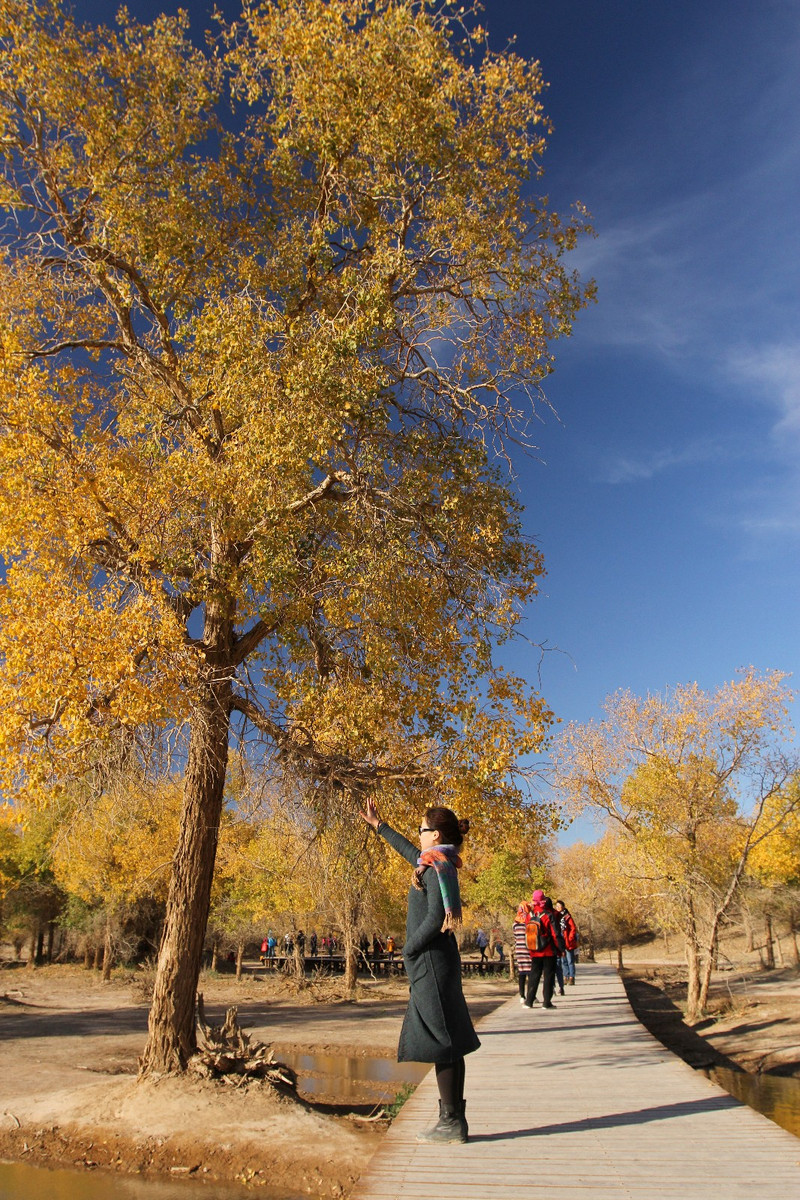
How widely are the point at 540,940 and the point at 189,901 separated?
223 inches

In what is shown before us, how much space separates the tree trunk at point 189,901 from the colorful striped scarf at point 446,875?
5.17 meters

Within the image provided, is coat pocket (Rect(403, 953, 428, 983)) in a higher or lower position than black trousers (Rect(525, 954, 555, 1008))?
higher

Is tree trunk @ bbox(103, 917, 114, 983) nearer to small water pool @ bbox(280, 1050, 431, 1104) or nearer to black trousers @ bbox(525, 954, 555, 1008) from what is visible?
small water pool @ bbox(280, 1050, 431, 1104)

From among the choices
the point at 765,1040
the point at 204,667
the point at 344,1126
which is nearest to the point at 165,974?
the point at 344,1126

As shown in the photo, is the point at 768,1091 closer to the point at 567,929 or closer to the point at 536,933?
the point at 567,929

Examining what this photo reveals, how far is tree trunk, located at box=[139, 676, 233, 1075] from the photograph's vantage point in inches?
389

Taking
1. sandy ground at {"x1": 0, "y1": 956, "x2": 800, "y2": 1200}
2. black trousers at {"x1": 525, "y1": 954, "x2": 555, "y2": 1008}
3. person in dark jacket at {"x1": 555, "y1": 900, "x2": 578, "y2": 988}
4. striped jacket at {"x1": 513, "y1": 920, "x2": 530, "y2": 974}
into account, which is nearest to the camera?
sandy ground at {"x1": 0, "y1": 956, "x2": 800, "y2": 1200}

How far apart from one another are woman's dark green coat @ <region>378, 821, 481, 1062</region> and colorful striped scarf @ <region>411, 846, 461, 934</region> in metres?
0.04

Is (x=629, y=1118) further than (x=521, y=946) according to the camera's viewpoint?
No

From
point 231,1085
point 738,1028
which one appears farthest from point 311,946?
point 231,1085

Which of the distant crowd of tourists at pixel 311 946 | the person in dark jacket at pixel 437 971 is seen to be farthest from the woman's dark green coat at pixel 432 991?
the distant crowd of tourists at pixel 311 946

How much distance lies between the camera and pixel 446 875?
4797 millimetres

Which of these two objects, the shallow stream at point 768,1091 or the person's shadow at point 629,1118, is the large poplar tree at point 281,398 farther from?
the shallow stream at point 768,1091

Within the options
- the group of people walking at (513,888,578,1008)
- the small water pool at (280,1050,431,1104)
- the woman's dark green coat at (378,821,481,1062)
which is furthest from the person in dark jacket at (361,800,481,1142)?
the small water pool at (280,1050,431,1104)
